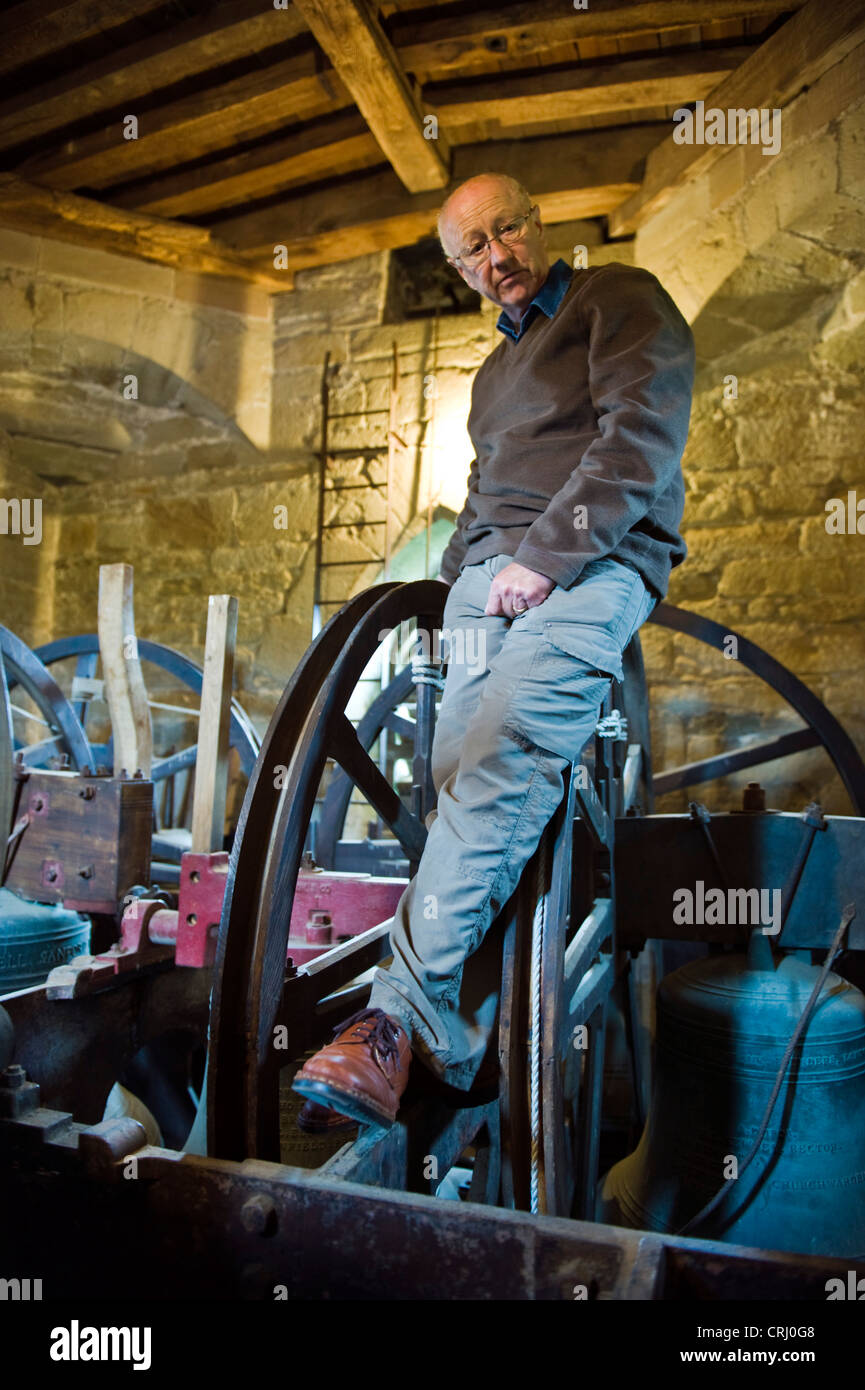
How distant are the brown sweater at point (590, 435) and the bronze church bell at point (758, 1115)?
1.24 metres

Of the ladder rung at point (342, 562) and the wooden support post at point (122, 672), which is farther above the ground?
the ladder rung at point (342, 562)

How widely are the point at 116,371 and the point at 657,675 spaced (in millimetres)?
4243

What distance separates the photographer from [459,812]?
154 cm

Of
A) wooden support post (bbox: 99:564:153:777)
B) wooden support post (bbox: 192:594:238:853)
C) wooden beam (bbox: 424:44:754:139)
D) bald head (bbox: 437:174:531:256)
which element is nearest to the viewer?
bald head (bbox: 437:174:531:256)

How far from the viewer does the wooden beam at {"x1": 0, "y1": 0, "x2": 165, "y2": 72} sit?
3990 mm

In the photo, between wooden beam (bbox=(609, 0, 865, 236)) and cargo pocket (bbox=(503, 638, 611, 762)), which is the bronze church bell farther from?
wooden beam (bbox=(609, 0, 865, 236))

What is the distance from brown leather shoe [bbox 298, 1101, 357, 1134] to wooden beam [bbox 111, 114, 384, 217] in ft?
17.0

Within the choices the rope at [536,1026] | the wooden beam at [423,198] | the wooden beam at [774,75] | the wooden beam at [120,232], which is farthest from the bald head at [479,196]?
the wooden beam at [120,232]

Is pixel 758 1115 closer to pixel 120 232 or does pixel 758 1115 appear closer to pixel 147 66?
pixel 147 66

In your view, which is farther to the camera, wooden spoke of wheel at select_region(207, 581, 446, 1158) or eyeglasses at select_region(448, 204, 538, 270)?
eyeglasses at select_region(448, 204, 538, 270)

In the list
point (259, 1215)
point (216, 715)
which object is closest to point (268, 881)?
point (259, 1215)

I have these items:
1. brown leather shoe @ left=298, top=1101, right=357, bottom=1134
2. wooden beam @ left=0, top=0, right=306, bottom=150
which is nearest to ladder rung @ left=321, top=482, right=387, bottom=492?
wooden beam @ left=0, top=0, right=306, bottom=150

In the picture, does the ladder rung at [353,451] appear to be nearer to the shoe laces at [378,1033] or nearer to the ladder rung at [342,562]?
the ladder rung at [342,562]

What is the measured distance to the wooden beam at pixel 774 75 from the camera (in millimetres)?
3547
